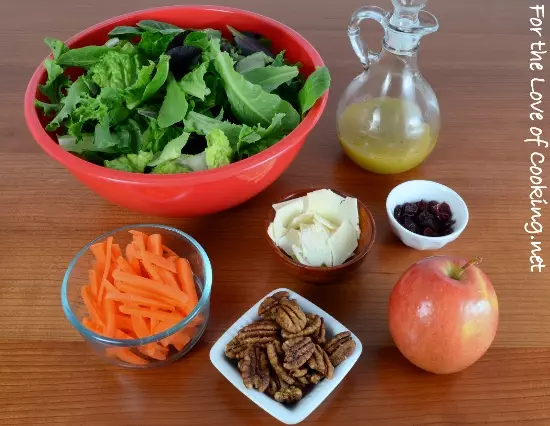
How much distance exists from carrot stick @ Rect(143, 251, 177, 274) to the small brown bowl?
15cm

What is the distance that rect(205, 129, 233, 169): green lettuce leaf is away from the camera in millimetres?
807

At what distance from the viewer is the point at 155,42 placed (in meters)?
0.92

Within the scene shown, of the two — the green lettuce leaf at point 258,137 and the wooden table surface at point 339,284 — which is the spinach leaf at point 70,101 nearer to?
the wooden table surface at point 339,284

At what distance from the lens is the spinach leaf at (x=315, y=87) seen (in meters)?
0.85

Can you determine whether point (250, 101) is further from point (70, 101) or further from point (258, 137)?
point (70, 101)

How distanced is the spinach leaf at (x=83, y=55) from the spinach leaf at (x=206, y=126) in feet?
0.71

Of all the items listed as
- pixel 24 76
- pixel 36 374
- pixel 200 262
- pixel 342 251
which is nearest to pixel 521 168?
pixel 342 251

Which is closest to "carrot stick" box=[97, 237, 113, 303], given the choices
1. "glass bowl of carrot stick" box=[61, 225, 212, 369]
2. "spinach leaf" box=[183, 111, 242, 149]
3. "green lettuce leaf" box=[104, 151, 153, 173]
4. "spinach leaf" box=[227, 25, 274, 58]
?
"glass bowl of carrot stick" box=[61, 225, 212, 369]

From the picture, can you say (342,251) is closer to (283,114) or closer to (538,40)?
(283,114)

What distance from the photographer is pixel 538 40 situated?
1.31 meters

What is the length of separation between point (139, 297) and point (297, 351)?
229mm

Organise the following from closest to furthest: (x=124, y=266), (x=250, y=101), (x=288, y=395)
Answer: (x=288, y=395) → (x=124, y=266) → (x=250, y=101)

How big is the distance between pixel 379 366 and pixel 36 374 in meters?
0.47

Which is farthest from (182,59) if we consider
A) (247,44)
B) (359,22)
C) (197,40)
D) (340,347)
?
(340,347)
